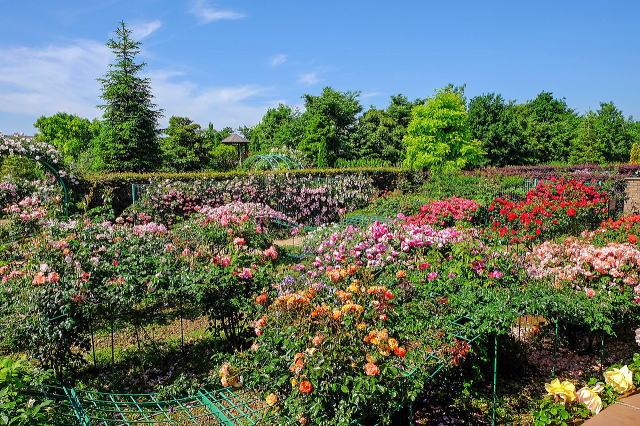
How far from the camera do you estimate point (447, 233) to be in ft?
14.9

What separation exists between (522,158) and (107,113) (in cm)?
2493

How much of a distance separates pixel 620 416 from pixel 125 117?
19583 millimetres

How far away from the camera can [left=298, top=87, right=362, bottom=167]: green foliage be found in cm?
2594

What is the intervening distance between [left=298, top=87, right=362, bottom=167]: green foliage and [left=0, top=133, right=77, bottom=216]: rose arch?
53.2 feet

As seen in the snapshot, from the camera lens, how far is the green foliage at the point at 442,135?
69.2 ft

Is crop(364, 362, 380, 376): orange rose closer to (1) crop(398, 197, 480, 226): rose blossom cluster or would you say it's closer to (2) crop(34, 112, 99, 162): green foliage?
(1) crop(398, 197, 480, 226): rose blossom cluster

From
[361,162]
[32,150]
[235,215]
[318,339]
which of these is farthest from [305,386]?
[361,162]

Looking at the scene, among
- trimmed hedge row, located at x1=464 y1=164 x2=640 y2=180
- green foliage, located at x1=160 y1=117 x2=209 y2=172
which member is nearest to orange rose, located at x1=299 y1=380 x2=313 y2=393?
trimmed hedge row, located at x1=464 y1=164 x2=640 y2=180

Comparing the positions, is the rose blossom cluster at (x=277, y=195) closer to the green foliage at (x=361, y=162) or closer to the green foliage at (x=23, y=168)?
the green foliage at (x=23, y=168)

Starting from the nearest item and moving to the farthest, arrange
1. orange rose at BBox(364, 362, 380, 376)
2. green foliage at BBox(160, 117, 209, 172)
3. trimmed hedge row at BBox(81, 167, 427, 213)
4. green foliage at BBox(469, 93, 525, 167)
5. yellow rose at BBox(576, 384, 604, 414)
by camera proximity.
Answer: yellow rose at BBox(576, 384, 604, 414), orange rose at BBox(364, 362, 380, 376), trimmed hedge row at BBox(81, 167, 427, 213), green foliage at BBox(160, 117, 209, 172), green foliage at BBox(469, 93, 525, 167)

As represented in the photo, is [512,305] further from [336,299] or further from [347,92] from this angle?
[347,92]

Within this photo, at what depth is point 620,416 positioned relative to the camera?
5.37 ft

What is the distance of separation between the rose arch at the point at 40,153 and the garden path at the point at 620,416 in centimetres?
898

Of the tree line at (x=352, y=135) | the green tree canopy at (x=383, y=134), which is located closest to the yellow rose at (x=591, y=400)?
the tree line at (x=352, y=135)
